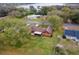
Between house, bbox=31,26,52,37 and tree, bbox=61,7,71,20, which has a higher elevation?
tree, bbox=61,7,71,20

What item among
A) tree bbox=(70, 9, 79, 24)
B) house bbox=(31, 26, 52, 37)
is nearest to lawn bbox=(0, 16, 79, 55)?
house bbox=(31, 26, 52, 37)

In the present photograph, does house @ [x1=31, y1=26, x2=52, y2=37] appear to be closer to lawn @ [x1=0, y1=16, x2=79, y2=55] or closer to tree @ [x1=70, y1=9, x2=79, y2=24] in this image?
lawn @ [x1=0, y1=16, x2=79, y2=55]

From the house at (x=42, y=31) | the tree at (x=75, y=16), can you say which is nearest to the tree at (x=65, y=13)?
the tree at (x=75, y=16)

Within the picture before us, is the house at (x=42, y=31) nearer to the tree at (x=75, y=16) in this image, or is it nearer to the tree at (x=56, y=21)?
the tree at (x=56, y=21)

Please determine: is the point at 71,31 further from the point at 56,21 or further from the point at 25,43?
the point at 25,43
